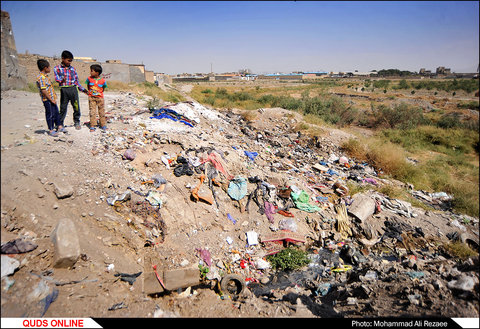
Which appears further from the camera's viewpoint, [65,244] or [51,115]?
[51,115]

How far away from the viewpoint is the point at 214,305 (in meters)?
2.91

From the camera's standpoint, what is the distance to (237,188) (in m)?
Answer: 4.79

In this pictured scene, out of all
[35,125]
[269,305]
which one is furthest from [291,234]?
[35,125]

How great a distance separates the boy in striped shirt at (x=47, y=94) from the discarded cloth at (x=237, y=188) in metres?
3.31

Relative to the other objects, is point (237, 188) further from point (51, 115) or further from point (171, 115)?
point (171, 115)

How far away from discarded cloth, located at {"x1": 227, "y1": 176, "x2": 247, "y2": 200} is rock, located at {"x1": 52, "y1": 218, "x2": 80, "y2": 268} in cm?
270

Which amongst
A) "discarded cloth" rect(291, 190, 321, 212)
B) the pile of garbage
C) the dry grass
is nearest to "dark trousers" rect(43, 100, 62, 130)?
the pile of garbage

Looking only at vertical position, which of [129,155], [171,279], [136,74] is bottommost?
[171,279]

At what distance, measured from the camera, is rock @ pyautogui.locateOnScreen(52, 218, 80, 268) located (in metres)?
2.48

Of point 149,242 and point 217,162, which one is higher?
point 217,162

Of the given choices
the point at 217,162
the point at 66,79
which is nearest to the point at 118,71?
the point at 66,79

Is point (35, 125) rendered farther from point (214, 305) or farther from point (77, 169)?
point (214, 305)

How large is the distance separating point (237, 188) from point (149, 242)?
6.66 feet

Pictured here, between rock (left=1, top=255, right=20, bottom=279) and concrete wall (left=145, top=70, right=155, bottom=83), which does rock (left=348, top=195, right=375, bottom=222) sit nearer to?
rock (left=1, top=255, right=20, bottom=279)
